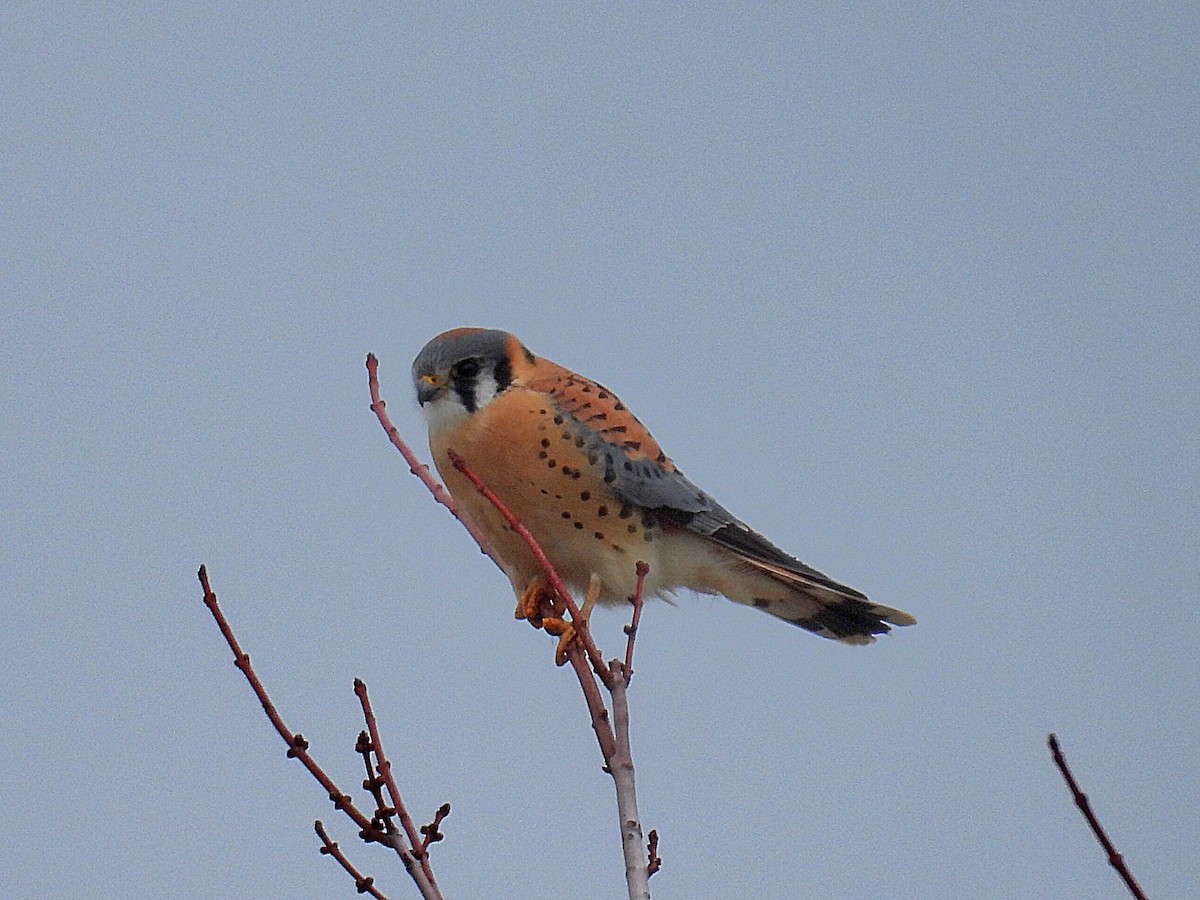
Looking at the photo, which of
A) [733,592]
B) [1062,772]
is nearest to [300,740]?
[1062,772]

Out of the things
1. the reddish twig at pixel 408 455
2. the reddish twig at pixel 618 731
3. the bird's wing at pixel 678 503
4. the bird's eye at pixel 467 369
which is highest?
the bird's eye at pixel 467 369

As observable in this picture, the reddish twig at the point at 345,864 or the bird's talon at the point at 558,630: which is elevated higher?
the bird's talon at the point at 558,630

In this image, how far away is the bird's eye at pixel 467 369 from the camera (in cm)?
389

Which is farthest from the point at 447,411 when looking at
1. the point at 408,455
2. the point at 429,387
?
the point at 408,455

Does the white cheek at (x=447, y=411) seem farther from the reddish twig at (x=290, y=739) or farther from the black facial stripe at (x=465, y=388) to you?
the reddish twig at (x=290, y=739)

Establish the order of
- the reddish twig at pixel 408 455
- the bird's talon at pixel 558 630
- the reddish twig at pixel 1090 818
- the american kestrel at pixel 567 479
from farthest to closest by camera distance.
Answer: the american kestrel at pixel 567 479 < the bird's talon at pixel 558 630 < the reddish twig at pixel 408 455 < the reddish twig at pixel 1090 818

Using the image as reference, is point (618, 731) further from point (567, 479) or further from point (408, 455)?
point (567, 479)

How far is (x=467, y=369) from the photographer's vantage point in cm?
390

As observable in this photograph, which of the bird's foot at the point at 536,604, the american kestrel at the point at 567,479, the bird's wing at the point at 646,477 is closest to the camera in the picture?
the bird's foot at the point at 536,604

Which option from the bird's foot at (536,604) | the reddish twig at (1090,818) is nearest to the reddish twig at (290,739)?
the reddish twig at (1090,818)

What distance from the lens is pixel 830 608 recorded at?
14.2ft

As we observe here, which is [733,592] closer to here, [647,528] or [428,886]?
[647,528]

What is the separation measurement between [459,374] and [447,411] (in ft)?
0.35

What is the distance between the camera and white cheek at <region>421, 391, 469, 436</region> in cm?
386
